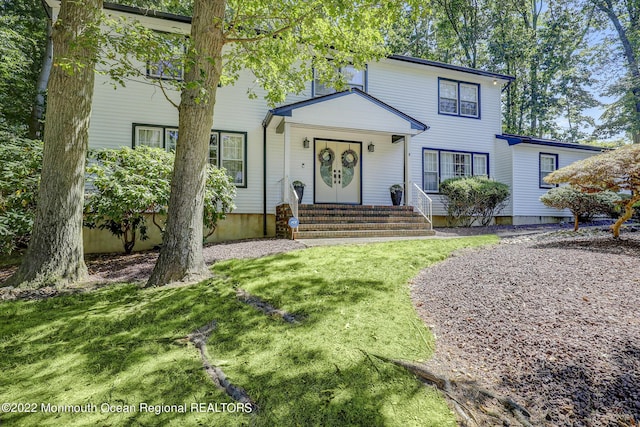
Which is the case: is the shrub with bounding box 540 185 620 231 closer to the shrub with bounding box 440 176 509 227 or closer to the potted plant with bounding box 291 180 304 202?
the shrub with bounding box 440 176 509 227

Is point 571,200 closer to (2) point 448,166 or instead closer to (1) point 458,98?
(2) point 448,166

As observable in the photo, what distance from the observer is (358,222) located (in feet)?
30.6

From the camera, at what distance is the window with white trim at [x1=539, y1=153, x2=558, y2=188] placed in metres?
13.6

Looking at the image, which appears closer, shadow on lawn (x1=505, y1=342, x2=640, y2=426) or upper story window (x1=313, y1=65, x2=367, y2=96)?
shadow on lawn (x1=505, y1=342, x2=640, y2=426)

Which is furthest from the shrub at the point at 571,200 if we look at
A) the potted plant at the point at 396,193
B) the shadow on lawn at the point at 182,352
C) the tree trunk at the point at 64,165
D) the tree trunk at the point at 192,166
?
the tree trunk at the point at 64,165

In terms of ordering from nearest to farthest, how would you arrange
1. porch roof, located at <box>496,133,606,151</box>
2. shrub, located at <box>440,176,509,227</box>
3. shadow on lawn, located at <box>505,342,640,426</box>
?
shadow on lawn, located at <box>505,342,640,426</box>
shrub, located at <box>440,176,509,227</box>
porch roof, located at <box>496,133,606,151</box>

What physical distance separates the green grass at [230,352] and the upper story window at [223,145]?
599cm

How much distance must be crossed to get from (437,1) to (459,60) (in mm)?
3986

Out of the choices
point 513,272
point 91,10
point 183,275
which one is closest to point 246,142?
point 91,10

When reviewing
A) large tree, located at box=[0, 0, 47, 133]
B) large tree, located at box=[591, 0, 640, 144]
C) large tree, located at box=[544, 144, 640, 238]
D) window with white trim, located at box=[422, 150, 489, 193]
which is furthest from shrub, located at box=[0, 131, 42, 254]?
large tree, located at box=[591, 0, 640, 144]

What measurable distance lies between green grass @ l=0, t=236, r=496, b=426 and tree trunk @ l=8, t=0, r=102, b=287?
705mm

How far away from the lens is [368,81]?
464 inches

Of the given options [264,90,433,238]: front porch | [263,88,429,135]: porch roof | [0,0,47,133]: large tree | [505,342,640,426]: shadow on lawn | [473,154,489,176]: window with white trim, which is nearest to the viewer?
[505,342,640,426]: shadow on lawn

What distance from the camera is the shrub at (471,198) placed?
11.2m
